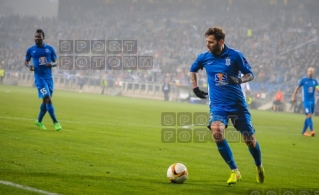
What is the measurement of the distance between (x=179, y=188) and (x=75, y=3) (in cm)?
5999

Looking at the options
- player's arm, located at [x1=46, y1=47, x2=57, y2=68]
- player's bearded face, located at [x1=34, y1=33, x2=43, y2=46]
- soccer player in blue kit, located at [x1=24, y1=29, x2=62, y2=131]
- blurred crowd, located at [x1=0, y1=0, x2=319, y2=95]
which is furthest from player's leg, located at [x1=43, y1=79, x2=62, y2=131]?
blurred crowd, located at [x1=0, y1=0, x2=319, y2=95]

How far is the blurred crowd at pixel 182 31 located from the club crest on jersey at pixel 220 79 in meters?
36.2

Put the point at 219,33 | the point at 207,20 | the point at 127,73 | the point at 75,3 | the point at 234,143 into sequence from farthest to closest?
the point at 75,3
the point at 207,20
the point at 127,73
the point at 234,143
the point at 219,33

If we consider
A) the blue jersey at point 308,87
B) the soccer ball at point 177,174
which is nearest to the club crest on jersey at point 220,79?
the soccer ball at point 177,174

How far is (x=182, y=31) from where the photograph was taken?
200 feet

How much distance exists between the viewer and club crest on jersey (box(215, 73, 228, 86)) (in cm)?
848

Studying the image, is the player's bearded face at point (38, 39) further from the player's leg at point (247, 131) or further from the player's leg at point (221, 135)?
the player's leg at point (247, 131)

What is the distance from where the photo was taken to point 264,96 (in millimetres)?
43562

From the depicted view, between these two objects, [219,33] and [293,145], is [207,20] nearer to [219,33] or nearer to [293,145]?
[293,145]

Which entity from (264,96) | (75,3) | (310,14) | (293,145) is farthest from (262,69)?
(293,145)

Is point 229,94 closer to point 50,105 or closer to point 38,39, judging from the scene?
point 50,105

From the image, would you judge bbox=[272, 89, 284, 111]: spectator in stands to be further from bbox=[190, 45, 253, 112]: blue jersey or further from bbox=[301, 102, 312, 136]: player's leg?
bbox=[190, 45, 253, 112]: blue jersey

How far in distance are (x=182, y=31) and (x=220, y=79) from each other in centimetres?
5283

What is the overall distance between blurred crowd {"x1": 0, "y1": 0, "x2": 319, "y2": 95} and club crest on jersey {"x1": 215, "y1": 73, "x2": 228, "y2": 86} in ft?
119
